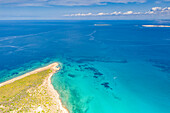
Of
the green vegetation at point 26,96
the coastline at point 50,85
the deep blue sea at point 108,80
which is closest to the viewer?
the green vegetation at point 26,96

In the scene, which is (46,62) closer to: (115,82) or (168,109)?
(115,82)

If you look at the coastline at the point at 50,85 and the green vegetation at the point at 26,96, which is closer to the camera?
the green vegetation at the point at 26,96

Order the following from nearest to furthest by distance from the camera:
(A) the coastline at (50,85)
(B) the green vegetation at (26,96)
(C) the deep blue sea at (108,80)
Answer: (B) the green vegetation at (26,96), (A) the coastline at (50,85), (C) the deep blue sea at (108,80)

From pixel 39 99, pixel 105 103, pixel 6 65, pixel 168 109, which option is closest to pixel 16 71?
pixel 6 65

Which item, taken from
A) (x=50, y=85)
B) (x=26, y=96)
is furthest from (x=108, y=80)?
(x=26, y=96)

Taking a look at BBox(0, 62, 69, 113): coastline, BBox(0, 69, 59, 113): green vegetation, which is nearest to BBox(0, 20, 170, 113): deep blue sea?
BBox(0, 62, 69, 113): coastline

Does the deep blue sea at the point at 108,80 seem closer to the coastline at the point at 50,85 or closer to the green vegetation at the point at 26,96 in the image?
the coastline at the point at 50,85

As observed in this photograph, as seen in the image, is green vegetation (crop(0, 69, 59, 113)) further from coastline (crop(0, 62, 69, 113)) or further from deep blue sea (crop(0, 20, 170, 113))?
deep blue sea (crop(0, 20, 170, 113))

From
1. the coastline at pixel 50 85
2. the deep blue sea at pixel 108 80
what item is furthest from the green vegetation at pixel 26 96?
the deep blue sea at pixel 108 80

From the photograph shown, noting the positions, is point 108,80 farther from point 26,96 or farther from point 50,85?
point 26,96
